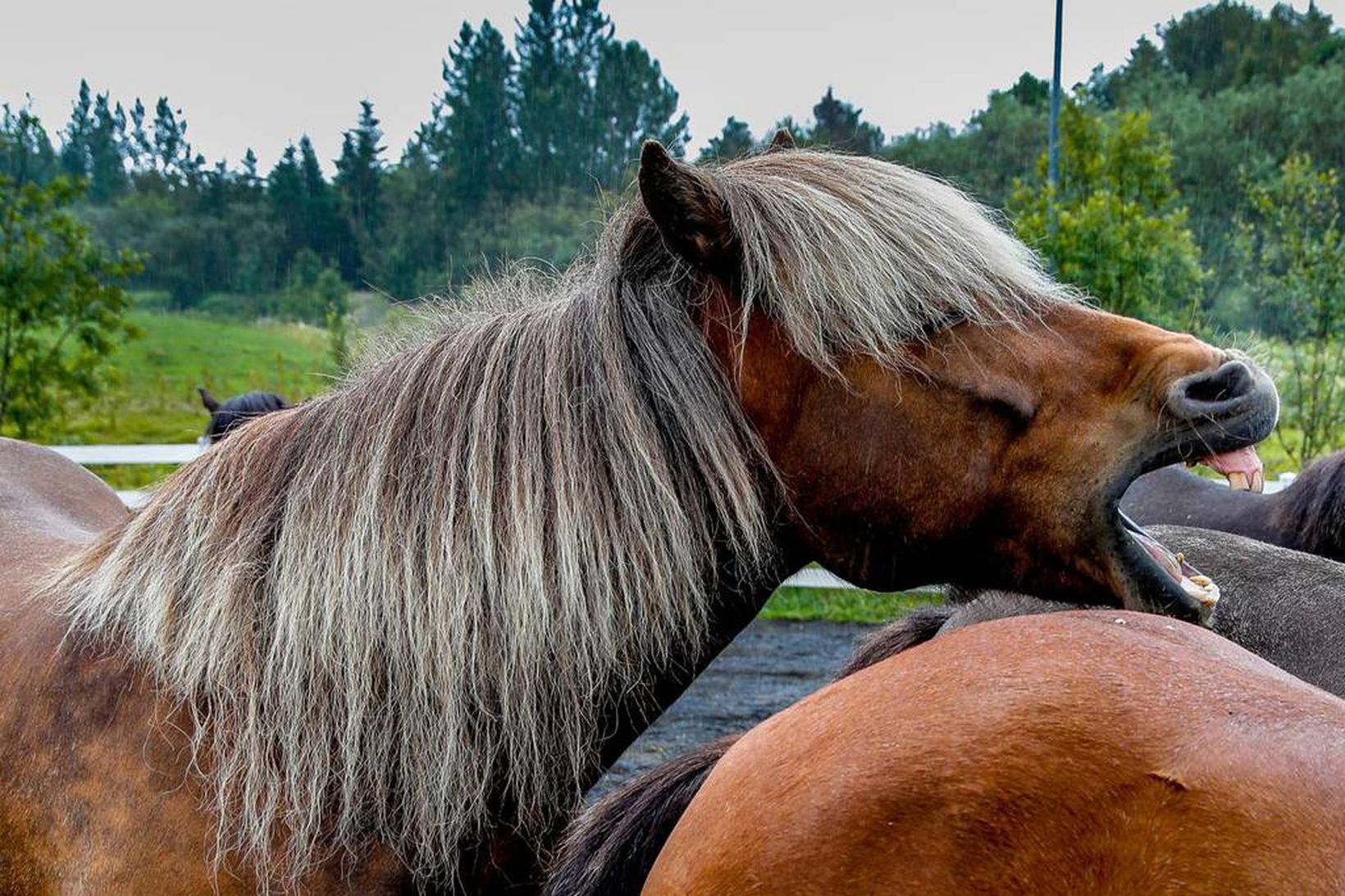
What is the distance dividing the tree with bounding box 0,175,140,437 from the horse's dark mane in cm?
1102

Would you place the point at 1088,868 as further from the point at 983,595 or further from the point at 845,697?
the point at 983,595

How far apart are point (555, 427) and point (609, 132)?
1645 centimetres

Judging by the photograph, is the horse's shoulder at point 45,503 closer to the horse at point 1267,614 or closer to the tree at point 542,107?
the horse at point 1267,614

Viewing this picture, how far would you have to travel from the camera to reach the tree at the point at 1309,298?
10.8 m

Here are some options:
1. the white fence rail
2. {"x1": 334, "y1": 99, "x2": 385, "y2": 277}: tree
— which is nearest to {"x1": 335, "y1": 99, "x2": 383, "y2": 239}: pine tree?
{"x1": 334, "y1": 99, "x2": 385, "y2": 277}: tree

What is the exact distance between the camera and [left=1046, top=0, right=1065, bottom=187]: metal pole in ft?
30.1

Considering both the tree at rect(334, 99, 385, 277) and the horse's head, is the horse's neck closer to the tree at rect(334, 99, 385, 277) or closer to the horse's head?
the horse's head

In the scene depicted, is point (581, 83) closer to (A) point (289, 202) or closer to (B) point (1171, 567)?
(A) point (289, 202)

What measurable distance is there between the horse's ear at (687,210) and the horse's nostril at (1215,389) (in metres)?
0.71

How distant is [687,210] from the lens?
1781 mm

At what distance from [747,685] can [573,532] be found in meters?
5.66

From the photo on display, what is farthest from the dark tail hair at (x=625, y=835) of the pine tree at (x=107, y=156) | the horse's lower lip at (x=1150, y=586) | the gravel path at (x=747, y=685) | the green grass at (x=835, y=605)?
the pine tree at (x=107, y=156)

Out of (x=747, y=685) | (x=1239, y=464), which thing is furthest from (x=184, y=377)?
(x=1239, y=464)

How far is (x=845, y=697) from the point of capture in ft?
4.53
